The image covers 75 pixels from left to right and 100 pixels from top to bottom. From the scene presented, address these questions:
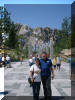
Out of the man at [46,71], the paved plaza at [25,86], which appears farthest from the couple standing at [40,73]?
the paved plaza at [25,86]

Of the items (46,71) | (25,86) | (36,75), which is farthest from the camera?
(25,86)

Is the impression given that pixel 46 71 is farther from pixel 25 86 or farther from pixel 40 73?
pixel 25 86

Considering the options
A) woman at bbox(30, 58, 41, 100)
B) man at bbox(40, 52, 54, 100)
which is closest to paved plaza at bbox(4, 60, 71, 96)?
man at bbox(40, 52, 54, 100)

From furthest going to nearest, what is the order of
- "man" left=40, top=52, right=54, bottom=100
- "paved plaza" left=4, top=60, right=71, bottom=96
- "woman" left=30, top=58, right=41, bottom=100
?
1. "paved plaza" left=4, top=60, right=71, bottom=96
2. "man" left=40, top=52, right=54, bottom=100
3. "woman" left=30, top=58, right=41, bottom=100

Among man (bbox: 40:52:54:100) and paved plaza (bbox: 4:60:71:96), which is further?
paved plaza (bbox: 4:60:71:96)

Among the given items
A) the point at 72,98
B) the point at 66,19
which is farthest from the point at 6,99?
the point at 66,19

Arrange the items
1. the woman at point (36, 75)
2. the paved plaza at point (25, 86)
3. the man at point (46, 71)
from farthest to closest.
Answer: the paved plaza at point (25, 86) < the man at point (46, 71) < the woman at point (36, 75)

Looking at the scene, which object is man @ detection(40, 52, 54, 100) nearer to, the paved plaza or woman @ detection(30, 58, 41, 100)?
woman @ detection(30, 58, 41, 100)

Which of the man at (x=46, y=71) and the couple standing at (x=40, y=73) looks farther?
the man at (x=46, y=71)

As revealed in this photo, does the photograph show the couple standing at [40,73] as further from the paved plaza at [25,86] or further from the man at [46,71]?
the paved plaza at [25,86]

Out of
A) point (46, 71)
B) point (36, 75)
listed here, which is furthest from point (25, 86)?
point (36, 75)

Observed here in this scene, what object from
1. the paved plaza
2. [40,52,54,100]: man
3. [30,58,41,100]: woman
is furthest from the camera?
the paved plaza

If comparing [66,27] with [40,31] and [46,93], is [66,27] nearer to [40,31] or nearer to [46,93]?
[46,93]

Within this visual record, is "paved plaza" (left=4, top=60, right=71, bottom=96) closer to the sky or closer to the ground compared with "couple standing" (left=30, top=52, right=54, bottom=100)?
closer to the ground
